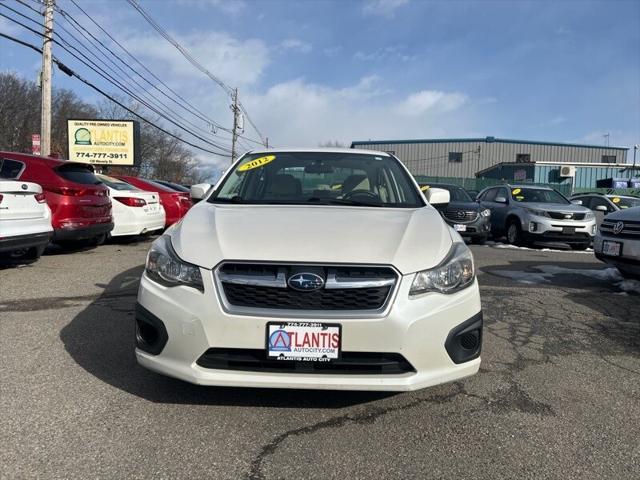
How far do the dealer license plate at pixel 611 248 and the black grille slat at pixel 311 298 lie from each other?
4790 mm

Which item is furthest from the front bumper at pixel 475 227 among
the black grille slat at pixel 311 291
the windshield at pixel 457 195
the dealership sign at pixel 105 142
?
the dealership sign at pixel 105 142

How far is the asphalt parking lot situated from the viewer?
95.1 inches

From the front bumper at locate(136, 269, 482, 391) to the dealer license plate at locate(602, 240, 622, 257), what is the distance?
14.6 ft

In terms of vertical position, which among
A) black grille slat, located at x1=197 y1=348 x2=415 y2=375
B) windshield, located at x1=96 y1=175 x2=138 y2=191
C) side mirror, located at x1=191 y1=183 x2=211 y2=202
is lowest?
black grille slat, located at x1=197 y1=348 x2=415 y2=375

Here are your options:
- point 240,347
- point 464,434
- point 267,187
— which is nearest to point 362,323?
point 240,347

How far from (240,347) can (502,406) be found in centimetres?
162

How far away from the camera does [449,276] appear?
2.83 metres

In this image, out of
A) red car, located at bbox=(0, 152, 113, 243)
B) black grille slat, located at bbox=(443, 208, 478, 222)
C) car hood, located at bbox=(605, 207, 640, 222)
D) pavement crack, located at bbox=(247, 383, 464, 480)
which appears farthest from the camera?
black grille slat, located at bbox=(443, 208, 478, 222)

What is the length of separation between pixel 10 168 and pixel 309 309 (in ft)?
22.2

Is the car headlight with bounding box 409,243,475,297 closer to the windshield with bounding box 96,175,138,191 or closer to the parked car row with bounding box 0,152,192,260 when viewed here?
the parked car row with bounding box 0,152,192,260

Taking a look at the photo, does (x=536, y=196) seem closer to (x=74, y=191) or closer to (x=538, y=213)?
(x=538, y=213)

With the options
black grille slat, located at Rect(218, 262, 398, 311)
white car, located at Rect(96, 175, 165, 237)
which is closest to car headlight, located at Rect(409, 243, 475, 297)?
black grille slat, located at Rect(218, 262, 398, 311)

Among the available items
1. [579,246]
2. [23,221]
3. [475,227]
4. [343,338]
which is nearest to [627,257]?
[343,338]

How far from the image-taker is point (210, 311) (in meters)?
2.61
